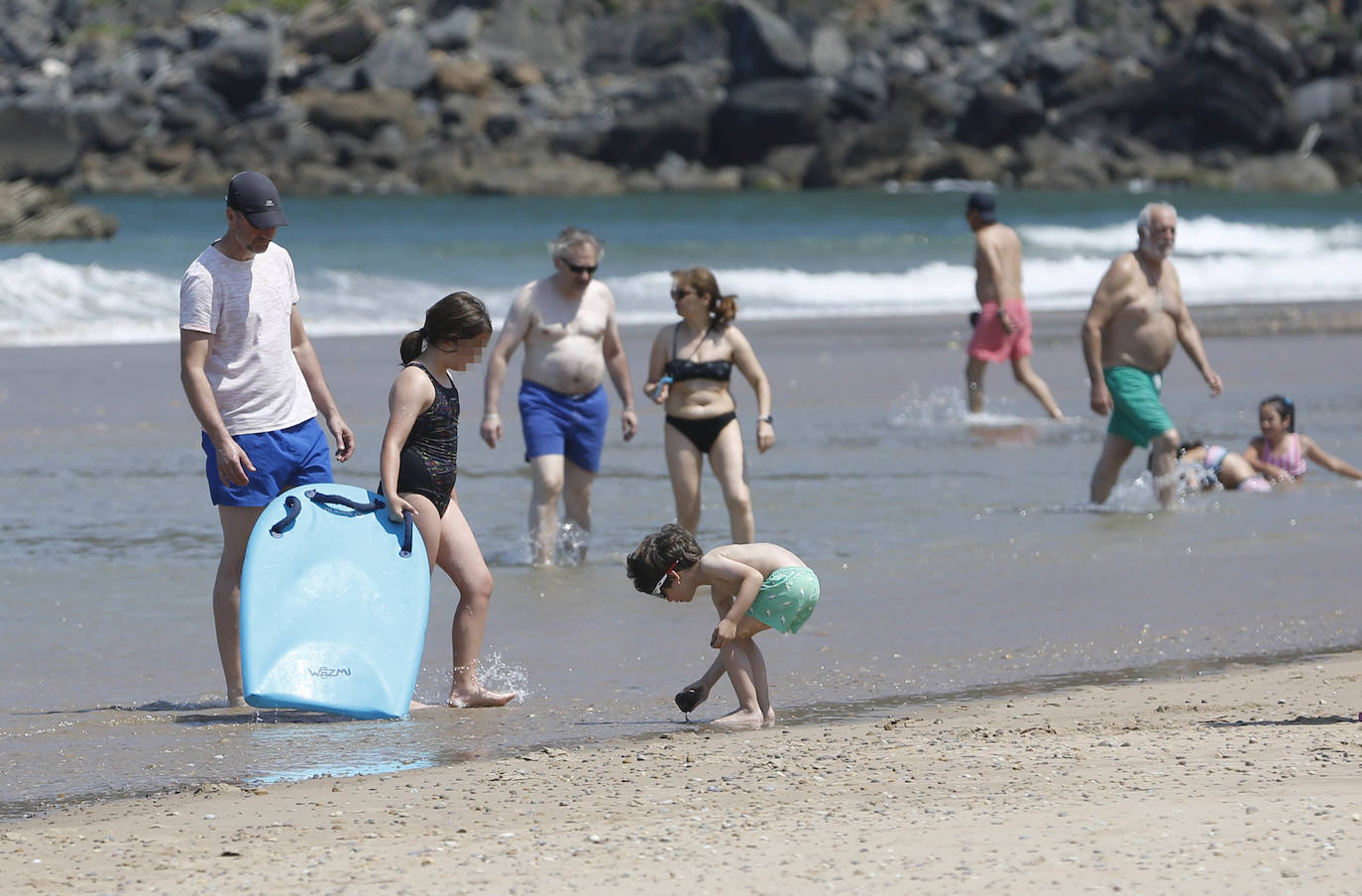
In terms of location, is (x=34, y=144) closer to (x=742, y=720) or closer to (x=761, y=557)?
(x=761, y=557)

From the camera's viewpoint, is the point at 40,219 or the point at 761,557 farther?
the point at 40,219

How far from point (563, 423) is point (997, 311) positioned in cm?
594

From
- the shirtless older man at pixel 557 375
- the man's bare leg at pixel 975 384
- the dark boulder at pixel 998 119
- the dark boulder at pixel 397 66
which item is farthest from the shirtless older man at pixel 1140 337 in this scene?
the dark boulder at pixel 397 66

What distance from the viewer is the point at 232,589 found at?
5.89 m

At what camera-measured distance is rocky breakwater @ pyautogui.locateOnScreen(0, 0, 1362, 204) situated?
73.6 meters

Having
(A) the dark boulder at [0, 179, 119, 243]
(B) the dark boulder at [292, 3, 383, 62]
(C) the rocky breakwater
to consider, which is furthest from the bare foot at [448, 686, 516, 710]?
(B) the dark boulder at [292, 3, 383, 62]

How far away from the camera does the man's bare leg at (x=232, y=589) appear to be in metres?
5.89

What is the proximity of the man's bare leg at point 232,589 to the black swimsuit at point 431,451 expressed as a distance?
0.47 metres

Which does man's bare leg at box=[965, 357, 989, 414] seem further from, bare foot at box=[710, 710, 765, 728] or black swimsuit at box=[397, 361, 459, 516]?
bare foot at box=[710, 710, 765, 728]

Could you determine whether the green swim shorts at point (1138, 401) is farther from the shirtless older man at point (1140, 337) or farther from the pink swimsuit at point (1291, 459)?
the pink swimsuit at point (1291, 459)

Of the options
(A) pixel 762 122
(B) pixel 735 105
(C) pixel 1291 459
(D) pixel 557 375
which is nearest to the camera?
(D) pixel 557 375

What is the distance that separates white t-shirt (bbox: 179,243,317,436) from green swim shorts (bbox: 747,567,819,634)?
1569 mm

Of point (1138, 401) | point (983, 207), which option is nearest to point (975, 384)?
point (983, 207)

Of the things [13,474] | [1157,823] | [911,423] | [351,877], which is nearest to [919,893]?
[1157,823]
